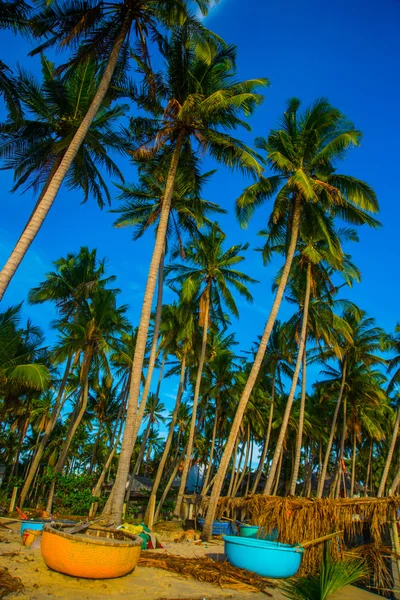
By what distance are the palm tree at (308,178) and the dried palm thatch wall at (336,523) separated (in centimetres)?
622

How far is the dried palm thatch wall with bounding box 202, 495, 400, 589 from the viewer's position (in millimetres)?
9594

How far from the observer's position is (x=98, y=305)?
21453 millimetres

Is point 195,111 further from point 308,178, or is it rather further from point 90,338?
point 90,338

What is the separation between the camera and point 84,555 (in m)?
6.39

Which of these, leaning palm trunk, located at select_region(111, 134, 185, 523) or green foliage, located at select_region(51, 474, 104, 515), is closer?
leaning palm trunk, located at select_region(111, 134, 185, 523)

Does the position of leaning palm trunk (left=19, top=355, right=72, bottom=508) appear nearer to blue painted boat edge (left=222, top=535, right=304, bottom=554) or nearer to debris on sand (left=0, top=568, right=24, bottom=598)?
blue painted boat edge (left=222, top=535, right=304, bottom=554)

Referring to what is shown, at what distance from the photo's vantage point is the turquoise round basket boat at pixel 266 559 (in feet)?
29.3

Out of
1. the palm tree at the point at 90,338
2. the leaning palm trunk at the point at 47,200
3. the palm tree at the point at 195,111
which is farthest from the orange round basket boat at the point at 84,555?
the palm tree at the point at 90,338

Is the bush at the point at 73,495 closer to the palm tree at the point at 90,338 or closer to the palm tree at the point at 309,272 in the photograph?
the palm tree at the point at 90,338

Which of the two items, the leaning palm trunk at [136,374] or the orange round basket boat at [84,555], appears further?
the leaning palm trunk at [136,374]

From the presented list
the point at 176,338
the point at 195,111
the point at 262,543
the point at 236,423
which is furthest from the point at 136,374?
the point at 176,338

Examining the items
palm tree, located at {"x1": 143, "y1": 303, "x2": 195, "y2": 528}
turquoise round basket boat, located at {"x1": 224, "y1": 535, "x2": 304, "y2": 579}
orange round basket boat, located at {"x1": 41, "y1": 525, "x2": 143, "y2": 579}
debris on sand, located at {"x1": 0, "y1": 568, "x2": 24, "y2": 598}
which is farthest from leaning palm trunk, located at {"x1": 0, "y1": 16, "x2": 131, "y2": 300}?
palm tree, located at {"x1": 143, "y1": 303, "x2": 195, "y2": 528}

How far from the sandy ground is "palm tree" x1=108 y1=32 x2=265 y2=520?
7623 millimetres

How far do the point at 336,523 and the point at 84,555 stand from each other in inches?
263
